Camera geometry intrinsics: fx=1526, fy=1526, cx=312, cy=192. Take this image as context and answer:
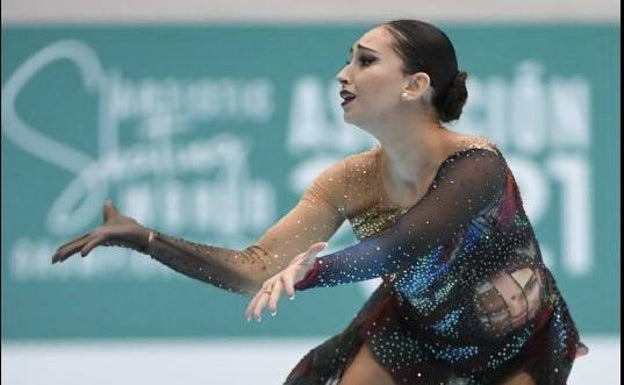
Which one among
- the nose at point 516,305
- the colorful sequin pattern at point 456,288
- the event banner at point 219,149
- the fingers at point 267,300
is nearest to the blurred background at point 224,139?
the event banner at point 219,149

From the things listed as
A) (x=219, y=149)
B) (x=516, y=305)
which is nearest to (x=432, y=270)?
(x=516, y=305)

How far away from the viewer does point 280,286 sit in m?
2.66

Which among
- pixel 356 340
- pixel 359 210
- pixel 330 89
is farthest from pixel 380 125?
pixel 330 89

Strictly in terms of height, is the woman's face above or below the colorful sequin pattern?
above

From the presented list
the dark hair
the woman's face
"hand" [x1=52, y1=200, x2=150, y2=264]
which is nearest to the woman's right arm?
"hand" [x1=52, y1=200, x2=150, y2=264]

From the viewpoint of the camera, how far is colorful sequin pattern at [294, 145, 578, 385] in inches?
112

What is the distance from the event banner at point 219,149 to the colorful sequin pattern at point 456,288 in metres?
2.16

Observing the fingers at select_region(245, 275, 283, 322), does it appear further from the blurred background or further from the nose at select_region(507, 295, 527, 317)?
the blurred background

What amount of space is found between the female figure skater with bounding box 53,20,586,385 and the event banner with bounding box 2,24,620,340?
2.16 meters

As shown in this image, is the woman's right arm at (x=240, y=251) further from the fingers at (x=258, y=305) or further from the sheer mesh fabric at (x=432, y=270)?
the fingers at (x=258, y=305)

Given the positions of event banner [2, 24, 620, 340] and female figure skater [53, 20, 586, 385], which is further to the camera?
event banner [2, 24, 620, 340]

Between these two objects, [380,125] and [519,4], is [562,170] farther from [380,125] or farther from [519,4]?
[380,125]

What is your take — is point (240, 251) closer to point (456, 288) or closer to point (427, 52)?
point (456, 288)

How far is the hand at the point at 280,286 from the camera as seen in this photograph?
2629 millimetres
